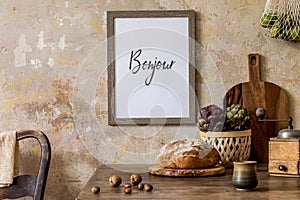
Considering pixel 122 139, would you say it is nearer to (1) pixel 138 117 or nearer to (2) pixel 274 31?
(1) pixel 138 117

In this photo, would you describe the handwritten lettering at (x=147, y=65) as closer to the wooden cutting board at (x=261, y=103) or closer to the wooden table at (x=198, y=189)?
the wooden cutting board at (x=261, y=103)

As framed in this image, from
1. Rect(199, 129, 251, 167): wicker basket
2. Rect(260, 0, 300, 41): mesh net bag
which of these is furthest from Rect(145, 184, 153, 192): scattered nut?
Rect(260, 0, 300, 41): mesh net bag

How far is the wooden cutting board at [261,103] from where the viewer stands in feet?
8.59

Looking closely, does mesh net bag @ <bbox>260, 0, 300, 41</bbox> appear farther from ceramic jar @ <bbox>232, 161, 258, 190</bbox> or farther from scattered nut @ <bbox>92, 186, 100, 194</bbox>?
scattered nut @ <bbox>92, 186, 100, 194</bbox>

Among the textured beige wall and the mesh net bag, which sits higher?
the mesh net bag

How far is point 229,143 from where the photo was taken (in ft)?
7.79

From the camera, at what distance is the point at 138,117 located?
263 cm

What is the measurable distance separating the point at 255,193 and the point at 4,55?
1.39 metres

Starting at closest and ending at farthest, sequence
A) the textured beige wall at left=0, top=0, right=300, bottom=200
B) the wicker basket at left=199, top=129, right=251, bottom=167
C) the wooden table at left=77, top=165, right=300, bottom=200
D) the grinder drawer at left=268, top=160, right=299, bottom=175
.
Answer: the wooden table at left=77, top=165, right=300, bottom=200 → the grinder drawer at left=268, top=160, right=299, bottom=175 → the wicker basket at left=199, top=129, right=251, bottom=167 → the textured beige wall at left=0, top=0, right=300, bottom=200

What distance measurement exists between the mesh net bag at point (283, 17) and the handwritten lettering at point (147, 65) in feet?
1.54

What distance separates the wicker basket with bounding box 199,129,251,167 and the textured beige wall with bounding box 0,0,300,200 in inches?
11.1

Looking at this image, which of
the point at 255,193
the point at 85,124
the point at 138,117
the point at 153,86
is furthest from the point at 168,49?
the point at 255,193

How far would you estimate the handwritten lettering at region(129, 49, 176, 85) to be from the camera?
8.61 feet

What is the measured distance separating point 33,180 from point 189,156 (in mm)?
712
